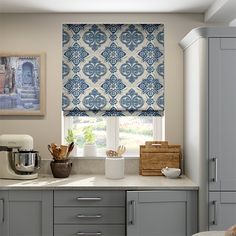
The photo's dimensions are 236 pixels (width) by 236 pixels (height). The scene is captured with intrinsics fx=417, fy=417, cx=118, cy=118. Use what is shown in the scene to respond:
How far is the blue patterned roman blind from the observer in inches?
156

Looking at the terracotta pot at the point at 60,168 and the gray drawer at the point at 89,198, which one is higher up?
the terracotta pot at the point at 60,168

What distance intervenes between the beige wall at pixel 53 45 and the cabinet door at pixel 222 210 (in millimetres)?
892

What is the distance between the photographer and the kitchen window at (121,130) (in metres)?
4.11

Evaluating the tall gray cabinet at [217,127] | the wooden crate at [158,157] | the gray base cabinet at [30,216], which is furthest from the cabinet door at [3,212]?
the tall gray cabinet at [217,127]

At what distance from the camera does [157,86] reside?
3.97 meters

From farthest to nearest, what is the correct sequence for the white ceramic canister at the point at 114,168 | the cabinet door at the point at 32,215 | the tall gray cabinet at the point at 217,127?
the white ceramic canister at the point at 114,168, the cabinet door at the point at 32,215, the tall gray cabinet at the point at 217,127

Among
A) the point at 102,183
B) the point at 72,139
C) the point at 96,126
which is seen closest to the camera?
the point at 102,183

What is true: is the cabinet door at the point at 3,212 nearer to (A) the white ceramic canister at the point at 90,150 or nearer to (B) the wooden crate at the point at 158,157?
(A) the white ceramic canister at the point at 90,150

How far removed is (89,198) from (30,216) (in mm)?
488

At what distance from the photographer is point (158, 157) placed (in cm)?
381

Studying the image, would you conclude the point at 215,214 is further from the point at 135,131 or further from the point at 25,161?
the point at 25,161

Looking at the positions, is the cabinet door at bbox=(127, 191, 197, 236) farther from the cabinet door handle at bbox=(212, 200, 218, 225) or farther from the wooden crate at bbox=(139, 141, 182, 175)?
the wooden crate at bbox=(139, 141, 182, 175)

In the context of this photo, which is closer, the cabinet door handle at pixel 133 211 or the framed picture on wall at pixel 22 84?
the cabinet door handle at pixel 133 211

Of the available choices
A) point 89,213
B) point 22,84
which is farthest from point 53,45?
point 89,213
